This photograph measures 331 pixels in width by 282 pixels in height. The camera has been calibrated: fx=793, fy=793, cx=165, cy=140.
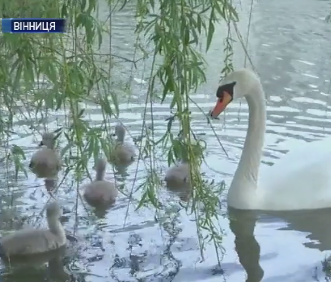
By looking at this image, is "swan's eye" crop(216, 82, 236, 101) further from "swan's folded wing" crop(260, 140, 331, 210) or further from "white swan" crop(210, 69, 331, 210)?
"swan's folded wing" crop(260, 140, 331, 210)

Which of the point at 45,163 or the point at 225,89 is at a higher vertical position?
the point at 225,89

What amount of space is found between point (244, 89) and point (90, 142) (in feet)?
8.30

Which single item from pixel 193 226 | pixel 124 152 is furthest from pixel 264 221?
pixel 124 152

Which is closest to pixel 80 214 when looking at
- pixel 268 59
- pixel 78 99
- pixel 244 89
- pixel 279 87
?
pixel 244 89

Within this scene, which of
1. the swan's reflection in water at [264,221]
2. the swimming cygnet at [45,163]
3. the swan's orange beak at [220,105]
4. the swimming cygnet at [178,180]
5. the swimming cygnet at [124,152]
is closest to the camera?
the swan's reflection in water at [264,221]

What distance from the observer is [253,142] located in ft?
18.2

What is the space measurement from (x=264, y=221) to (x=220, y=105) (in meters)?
0.82

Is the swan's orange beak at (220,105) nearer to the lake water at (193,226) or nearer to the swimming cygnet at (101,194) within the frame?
the lake water at (193,226)

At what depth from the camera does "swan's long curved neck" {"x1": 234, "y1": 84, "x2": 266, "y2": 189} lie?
5.48 metres

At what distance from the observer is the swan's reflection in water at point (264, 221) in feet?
14.9

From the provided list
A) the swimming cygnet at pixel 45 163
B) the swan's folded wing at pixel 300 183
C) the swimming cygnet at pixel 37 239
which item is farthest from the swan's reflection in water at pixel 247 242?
the swimming cygnet at pixel 45 163

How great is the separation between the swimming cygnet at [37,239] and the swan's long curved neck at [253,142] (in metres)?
1.46

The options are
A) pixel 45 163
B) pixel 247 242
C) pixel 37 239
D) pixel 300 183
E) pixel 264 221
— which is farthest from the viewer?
pixel 45 163

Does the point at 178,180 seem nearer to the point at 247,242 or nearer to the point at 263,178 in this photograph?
the point at 263,178
